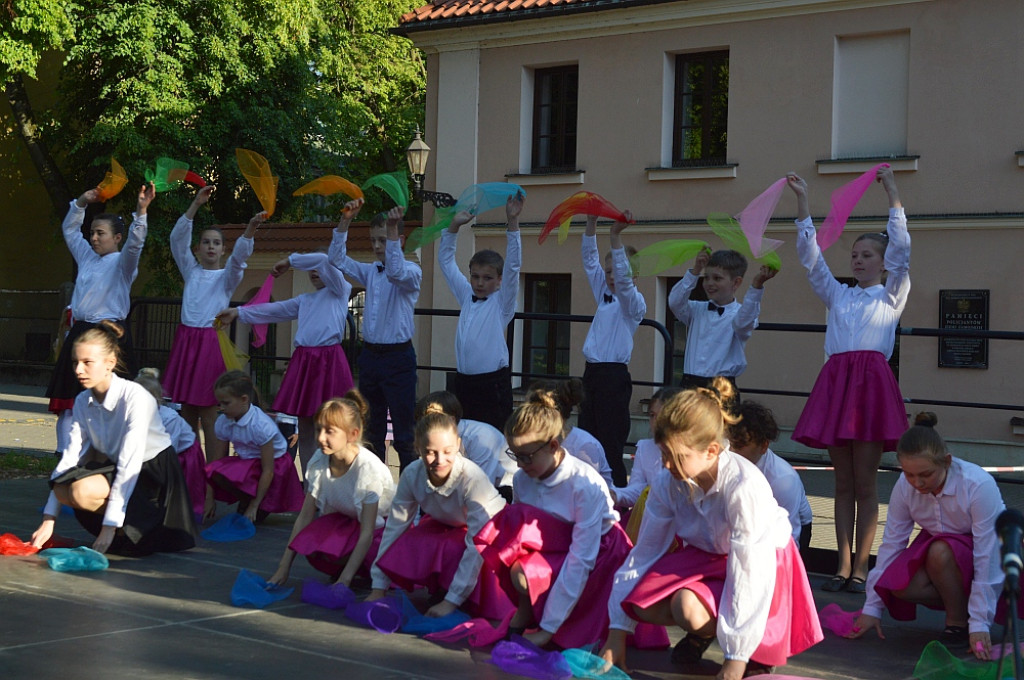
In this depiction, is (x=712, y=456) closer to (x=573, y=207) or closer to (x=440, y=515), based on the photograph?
(x=440, y=515)

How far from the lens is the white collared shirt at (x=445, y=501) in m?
5.41

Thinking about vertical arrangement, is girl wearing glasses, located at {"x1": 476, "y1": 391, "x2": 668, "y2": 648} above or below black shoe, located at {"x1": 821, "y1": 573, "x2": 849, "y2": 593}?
A: above

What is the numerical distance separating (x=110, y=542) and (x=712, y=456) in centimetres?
350

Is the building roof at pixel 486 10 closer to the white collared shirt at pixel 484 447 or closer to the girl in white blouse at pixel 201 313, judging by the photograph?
the girl in white blouse at pixel 201 313

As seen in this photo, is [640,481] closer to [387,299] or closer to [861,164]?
[387,299]

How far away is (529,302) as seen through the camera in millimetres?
17609

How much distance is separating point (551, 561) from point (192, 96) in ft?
59.2

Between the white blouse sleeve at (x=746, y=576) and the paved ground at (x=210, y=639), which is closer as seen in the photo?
the white blouse sleeve at (x=746, y=576)

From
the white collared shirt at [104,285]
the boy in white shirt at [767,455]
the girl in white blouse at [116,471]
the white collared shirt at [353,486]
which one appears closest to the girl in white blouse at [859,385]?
the boy in white shirt at [767,455]

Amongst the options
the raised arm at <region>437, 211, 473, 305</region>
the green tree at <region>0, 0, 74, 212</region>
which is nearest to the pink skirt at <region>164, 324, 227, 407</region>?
the raised arm at <region>437, 211, 473, 305</region>

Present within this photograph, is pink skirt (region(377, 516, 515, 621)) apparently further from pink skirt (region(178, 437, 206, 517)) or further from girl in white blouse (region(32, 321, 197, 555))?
pink skirt (region(178, 437, 206, 517))

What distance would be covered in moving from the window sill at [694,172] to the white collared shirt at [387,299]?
8.84 m

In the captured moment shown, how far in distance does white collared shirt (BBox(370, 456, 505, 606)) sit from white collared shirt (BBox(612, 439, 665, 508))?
0.90m

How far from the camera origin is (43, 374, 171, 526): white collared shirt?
622cm
